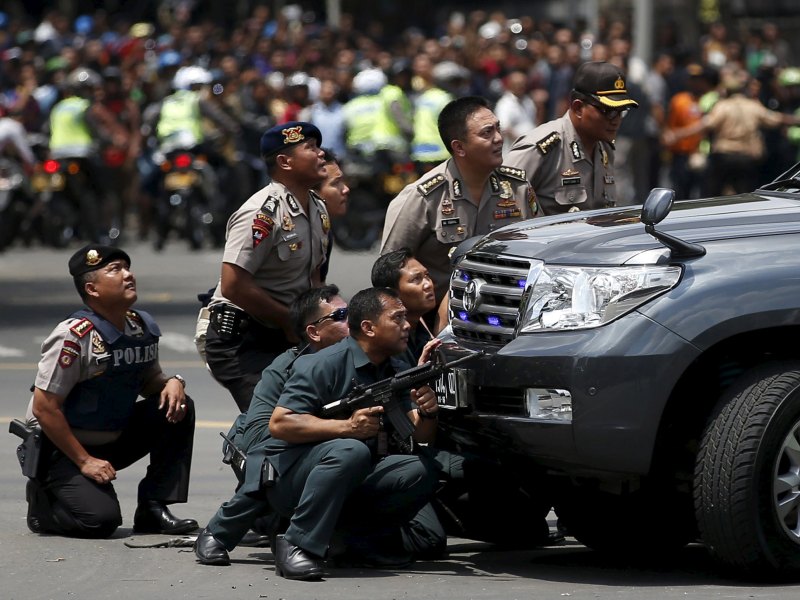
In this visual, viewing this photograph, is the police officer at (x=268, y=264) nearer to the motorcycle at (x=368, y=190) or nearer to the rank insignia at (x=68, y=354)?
the rank insignia at (x=68, y=354)

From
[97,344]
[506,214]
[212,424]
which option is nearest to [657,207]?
[506,214]

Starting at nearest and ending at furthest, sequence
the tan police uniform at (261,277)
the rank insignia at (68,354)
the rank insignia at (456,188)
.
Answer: the rank insignia at (68,354)
the tan police uniform at (261,277)
the rank insignia at (456,188)

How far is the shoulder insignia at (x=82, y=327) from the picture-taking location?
24.2 ft

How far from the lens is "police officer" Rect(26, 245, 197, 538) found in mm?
7348

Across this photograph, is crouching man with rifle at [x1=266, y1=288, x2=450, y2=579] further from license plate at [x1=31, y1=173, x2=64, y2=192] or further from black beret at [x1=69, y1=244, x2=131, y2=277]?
license plate at [x1=31, y1=173, x2=64, y2=192]

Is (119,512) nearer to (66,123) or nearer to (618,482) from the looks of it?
(618,482)

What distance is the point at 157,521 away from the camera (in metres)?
7.56

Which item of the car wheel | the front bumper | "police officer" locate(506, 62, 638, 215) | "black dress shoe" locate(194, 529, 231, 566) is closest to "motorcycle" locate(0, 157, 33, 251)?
"police officer" locate(506, 62, 638, 215)

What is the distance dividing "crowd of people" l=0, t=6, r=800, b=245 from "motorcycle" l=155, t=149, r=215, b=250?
166mm

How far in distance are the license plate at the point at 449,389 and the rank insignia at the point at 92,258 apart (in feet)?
5.41

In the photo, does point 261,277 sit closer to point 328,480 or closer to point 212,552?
point 212,552

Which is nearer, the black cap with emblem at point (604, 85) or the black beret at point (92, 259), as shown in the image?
the black beret at point (92, 259)

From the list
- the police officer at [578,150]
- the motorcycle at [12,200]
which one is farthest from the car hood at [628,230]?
the motorcycle at [12,200]

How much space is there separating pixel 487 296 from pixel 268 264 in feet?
4.48
